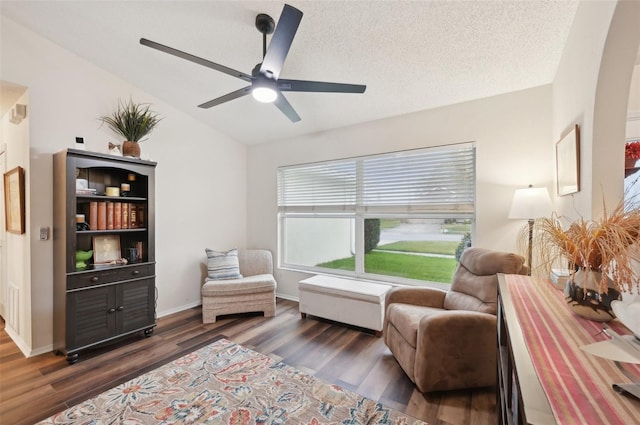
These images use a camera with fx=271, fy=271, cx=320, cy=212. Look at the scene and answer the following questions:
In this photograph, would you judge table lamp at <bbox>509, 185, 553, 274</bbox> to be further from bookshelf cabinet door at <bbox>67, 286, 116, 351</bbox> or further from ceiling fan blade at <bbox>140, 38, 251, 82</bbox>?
bookshelf cabinet door at <bbox>67, 286, 116, 351</bbox>

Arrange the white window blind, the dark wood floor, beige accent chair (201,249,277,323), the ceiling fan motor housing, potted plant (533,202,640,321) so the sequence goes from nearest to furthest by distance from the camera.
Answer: potted plant (533,202,640,321)
the dark wood floor
the ceiling fan motor housing
the white window blind
beige accent chair (201,249,277,323)

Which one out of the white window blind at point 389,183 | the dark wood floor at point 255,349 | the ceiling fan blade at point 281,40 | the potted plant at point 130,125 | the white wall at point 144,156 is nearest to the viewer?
the ceiling fan blade at point 281,40

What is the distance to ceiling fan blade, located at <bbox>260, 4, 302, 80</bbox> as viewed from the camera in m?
1.53

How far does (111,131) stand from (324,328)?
332 cm

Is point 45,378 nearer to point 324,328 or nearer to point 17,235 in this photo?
point 17,235

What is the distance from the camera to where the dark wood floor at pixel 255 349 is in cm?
187

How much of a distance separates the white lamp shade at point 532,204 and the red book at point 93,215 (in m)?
3.94

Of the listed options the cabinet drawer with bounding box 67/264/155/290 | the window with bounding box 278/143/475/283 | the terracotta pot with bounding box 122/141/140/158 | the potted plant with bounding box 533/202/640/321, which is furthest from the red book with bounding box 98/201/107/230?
the potted plant with bounding box 533/202/640/321

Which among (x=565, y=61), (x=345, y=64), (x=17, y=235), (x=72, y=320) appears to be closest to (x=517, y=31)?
(x=565, y=61)

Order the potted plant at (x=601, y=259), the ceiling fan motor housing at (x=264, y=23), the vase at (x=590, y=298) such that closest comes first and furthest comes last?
the potted plant at (x=601, y=259) < the vase at (x=590, y=298) < the ceiling fan motor housing at (x=264, y=23)

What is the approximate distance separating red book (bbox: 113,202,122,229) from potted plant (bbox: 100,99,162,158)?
560 millimetres

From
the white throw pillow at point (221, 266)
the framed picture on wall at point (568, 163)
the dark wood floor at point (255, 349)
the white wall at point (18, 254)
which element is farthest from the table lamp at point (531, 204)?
the white wall at point (18, 254)

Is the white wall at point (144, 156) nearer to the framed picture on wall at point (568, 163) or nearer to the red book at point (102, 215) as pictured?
the red book at point (102, 215)

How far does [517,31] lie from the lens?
1991 millimetres
